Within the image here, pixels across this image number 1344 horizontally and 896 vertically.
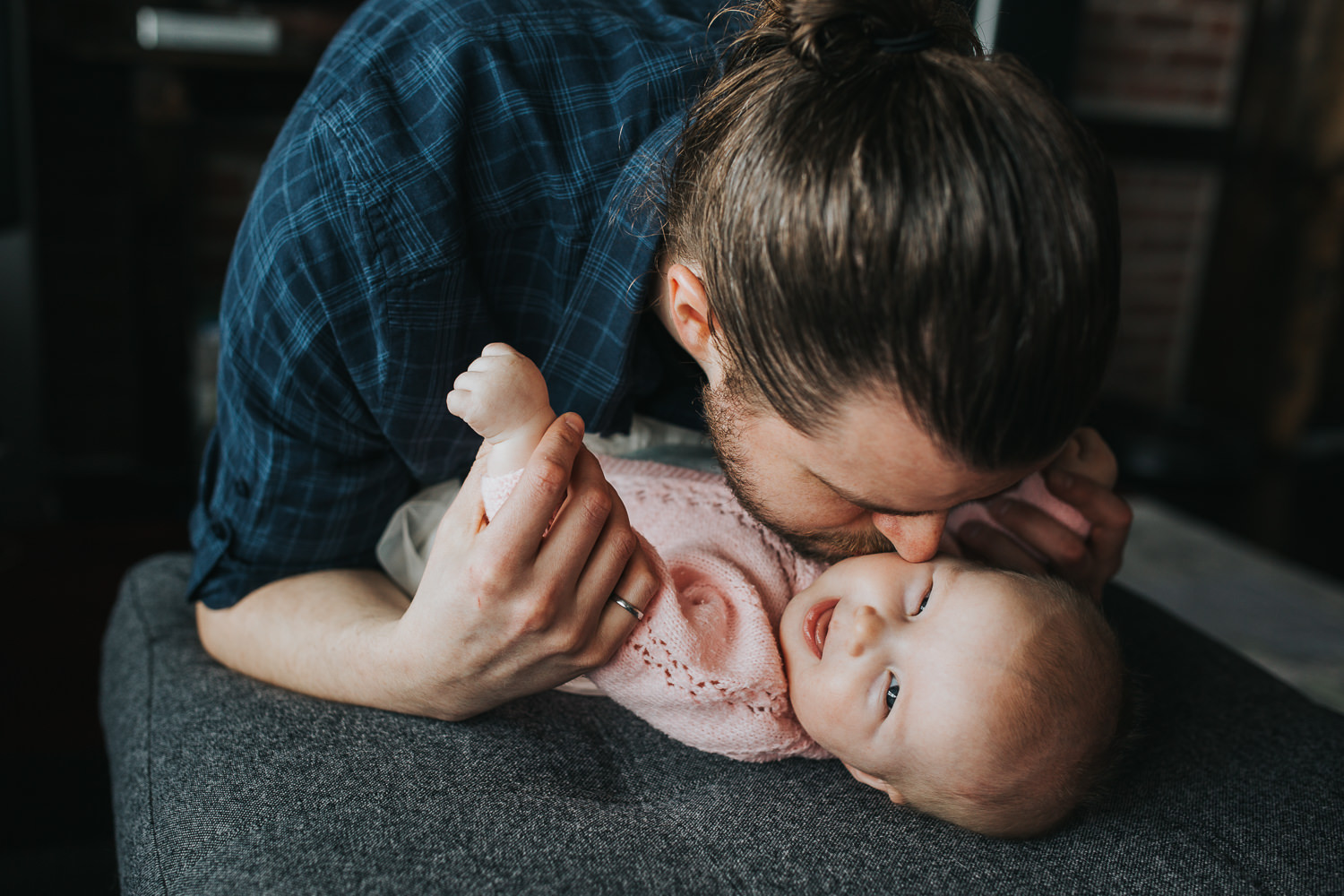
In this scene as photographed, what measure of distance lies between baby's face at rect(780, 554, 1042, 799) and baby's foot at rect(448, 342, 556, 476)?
350 millimetres

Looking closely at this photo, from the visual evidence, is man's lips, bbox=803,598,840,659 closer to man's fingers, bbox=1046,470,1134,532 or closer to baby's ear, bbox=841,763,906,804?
Result: baby's ear, bbox=841,763,906,804

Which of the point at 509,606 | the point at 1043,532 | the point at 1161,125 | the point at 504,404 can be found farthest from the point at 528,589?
the point at 1161,125

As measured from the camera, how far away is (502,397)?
0.71 meters

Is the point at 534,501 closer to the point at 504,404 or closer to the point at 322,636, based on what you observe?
the point at 504,404

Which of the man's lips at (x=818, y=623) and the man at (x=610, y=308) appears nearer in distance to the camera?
the man at (x=610, y=308)

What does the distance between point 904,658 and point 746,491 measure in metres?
0.21

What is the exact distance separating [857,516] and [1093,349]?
0.30 m

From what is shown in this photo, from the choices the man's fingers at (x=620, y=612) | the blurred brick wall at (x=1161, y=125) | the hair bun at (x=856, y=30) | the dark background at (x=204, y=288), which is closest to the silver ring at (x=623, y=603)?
the man's fingers at (x=620, y=612)

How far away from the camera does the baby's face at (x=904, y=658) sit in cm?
81

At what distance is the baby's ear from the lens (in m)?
0.84

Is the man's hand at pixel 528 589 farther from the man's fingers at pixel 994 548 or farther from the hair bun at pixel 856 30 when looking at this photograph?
the man's fingers at pixel 994 548

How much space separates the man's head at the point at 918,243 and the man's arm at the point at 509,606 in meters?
0.18

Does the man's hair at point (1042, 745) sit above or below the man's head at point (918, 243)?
below

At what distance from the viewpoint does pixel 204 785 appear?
30.0 inches
